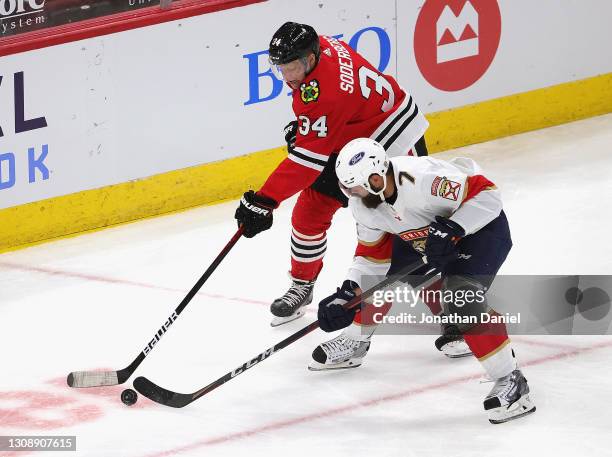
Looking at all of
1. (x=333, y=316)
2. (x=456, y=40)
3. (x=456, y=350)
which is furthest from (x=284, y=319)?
(x=456, y=40)

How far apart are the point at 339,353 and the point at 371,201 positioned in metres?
0.68

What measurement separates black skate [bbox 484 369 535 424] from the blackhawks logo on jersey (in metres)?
1.18

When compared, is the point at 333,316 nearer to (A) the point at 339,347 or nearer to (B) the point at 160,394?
(A) the point at 339,347

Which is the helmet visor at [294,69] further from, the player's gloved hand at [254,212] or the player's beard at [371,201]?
the player's beard at [371,201]

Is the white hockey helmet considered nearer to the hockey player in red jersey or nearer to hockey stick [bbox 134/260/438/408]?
hockey stick [bbox 134/260/438/408]

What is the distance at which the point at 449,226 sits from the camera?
397 cm

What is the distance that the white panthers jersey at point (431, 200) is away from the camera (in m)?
4.05

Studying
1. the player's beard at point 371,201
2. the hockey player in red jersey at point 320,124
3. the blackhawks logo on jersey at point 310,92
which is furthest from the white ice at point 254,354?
the blackhawks logo on jersey at point 310,92

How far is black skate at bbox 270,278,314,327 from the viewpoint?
5.09 m

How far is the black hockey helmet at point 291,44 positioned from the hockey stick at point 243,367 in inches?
33.3

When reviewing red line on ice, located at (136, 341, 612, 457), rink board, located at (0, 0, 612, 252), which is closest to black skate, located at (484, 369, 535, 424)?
red line on ice, located at (136, 341, 612, 457)

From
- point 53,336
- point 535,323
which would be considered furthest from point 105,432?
point 535,323

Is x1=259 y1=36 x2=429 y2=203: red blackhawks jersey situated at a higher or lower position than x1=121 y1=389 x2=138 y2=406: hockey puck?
higher

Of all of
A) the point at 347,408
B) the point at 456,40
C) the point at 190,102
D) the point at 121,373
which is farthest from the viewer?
the point at 456,40
